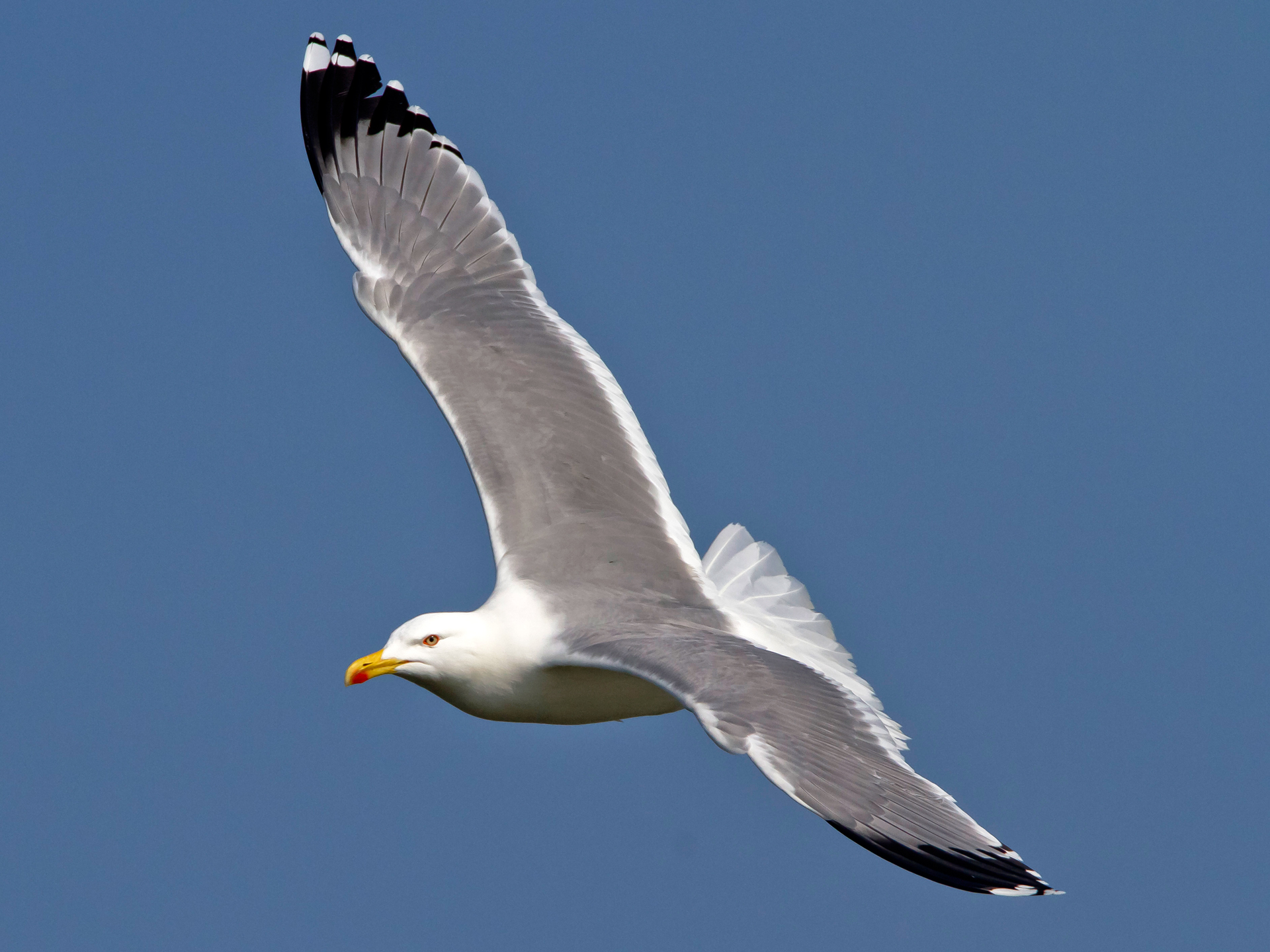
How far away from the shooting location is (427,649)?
23.7 ft

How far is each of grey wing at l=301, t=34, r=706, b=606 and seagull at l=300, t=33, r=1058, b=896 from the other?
0.01 m

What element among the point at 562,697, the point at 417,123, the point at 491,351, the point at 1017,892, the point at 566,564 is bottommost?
the point at 1017,892

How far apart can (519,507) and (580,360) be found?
3.47ft

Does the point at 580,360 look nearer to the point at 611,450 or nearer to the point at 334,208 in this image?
the point at 611,450

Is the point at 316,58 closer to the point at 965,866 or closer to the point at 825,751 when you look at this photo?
the point at 825,751

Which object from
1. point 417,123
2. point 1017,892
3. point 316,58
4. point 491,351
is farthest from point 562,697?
point 316,58

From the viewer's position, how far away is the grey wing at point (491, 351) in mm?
7926

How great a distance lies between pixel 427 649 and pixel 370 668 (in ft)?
0.89

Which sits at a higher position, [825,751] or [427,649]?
[427,649]

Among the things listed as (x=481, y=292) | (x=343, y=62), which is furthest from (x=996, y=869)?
(x=343, y=62)

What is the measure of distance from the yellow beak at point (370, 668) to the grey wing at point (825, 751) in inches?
43.5

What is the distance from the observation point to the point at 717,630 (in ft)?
23.4

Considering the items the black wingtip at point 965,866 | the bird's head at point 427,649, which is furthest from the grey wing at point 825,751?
the bird's head at point 427,649

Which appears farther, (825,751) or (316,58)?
(316,58)
